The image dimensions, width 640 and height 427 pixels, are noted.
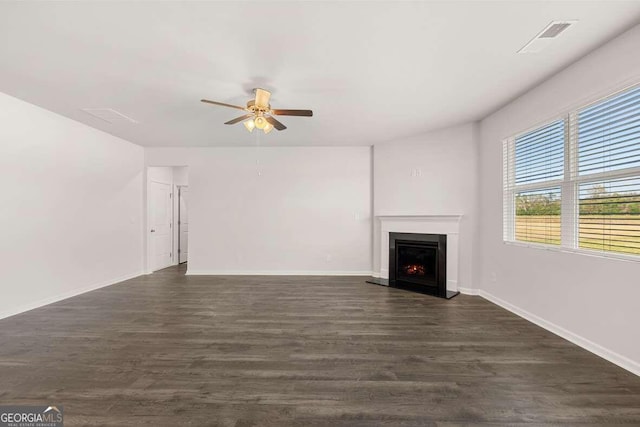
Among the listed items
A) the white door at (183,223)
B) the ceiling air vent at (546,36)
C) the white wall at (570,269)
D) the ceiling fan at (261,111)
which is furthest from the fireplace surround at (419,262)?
the white door at (183,223)

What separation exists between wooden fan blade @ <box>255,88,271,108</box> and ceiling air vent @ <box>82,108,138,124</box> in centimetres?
231

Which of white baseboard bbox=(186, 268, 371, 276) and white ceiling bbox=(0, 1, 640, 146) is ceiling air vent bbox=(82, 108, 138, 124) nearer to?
white ceiling bbox=(0, 1, 640, 146)

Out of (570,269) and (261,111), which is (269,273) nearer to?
(261,111)

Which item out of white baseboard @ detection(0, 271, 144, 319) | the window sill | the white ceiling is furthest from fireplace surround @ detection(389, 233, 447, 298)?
white baseboard @ detection(0, 271, 144, 319)

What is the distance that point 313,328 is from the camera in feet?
9.45

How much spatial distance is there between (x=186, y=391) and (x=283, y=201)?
399 cm

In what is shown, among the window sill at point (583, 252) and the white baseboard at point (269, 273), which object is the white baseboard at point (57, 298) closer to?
the white baseboard at point (269, 273)

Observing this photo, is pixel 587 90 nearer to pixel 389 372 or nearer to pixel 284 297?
pixel 389 372

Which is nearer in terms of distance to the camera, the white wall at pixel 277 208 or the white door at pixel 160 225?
the white wall at pixel 277 208

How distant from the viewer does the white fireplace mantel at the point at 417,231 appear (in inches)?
167

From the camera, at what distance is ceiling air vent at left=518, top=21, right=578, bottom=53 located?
6.46 ft

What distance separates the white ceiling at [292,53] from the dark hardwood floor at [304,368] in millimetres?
2672

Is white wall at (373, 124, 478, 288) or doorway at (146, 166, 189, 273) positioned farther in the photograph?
doorway at (146, 166, 189, 273)

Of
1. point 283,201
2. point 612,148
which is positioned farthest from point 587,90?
point 283,201
